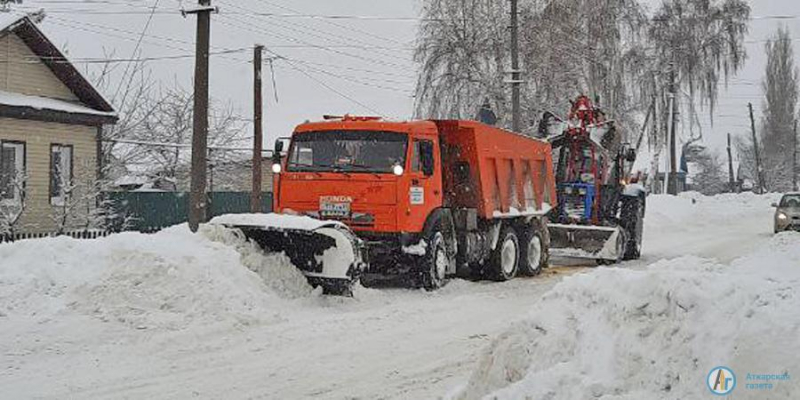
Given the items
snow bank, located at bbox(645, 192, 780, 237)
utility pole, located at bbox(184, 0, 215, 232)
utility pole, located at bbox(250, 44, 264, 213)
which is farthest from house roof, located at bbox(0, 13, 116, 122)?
snow bank, located at bbox(645, 192, 780, 237)

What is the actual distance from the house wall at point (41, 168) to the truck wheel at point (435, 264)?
1193 cm

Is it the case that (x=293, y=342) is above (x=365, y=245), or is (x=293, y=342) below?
below

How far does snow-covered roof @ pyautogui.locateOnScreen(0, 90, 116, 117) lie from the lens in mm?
21314

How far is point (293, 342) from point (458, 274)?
297 inches

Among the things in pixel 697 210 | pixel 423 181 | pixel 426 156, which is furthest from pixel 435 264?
pixel 697 210

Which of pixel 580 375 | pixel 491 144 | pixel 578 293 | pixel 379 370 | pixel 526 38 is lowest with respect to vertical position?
pixel 379 370

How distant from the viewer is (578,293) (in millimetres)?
6289

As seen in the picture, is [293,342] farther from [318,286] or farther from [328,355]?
[318,286]

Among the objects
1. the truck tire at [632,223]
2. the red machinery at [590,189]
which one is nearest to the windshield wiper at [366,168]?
the red machinery at [590,189]

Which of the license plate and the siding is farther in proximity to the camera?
the siding

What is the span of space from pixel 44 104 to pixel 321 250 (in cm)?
1350

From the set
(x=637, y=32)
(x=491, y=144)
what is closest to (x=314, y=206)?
(x=491, y=144)

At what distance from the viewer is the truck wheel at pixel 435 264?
526 inches

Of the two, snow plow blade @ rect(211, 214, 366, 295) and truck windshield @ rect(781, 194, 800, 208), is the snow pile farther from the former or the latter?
truck windshield @ rect(781, 194, 800, 208)
